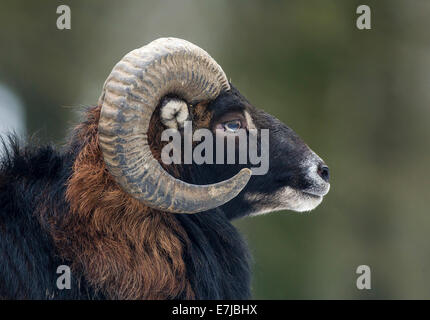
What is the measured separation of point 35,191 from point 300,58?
1438 cm

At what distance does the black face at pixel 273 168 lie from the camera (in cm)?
576

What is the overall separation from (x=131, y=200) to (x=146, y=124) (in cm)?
69

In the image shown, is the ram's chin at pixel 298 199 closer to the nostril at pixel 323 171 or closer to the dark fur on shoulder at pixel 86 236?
the nostril at pixel 323 171

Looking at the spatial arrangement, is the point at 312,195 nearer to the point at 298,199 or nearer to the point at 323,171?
the point at 298,199

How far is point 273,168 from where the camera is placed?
596 cm

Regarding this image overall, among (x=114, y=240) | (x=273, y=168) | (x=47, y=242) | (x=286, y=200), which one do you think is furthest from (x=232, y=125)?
(x=47, y=242)

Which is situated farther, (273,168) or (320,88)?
(320,88)

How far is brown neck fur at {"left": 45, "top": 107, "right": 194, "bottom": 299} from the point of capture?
493 centimetres

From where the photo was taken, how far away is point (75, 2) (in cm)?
1770

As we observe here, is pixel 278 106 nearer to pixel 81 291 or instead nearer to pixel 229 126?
pixel 229 126

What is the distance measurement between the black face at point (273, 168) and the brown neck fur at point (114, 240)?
880 mm
